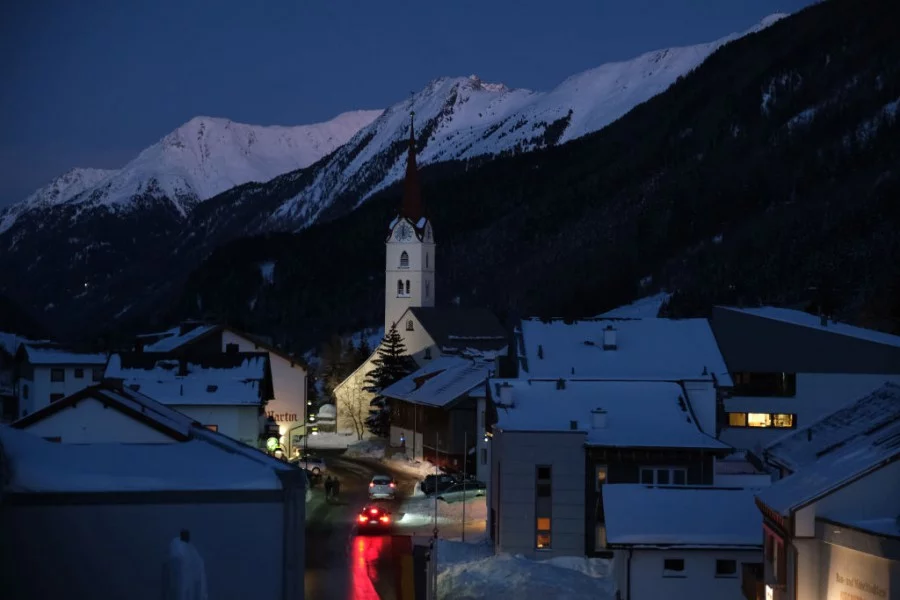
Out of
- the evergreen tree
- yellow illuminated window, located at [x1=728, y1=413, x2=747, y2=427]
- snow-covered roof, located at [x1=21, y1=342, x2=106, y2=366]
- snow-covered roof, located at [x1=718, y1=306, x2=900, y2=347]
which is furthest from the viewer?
the evergreen tree

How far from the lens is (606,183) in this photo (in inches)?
7195

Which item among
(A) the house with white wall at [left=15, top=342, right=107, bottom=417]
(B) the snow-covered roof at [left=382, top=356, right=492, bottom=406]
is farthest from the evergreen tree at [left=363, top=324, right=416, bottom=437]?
(A) the house with white wall at [left=15, top=342, right=107, bottom=417]

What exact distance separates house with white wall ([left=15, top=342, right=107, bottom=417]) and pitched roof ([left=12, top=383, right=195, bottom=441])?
38748 millimetres

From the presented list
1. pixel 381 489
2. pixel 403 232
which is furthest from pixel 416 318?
pixel 381 489

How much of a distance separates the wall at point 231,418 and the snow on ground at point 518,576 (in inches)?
646

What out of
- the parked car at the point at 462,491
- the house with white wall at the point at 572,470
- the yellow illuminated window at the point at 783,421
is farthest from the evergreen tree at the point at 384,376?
the house with white wall at the point at 572,470

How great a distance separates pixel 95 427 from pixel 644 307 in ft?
303

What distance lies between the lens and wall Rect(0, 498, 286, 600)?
14.0 metres

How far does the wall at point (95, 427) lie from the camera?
794 inches

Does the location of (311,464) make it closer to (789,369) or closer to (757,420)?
(757,420)

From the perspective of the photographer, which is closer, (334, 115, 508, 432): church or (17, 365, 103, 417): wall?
(17, 365, 103, 417): wall

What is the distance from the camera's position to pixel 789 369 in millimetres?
47781

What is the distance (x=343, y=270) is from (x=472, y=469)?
145m

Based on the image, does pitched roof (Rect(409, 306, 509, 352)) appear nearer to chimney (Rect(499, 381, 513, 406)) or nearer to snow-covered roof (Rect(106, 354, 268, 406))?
snow-covered roof (Rect(106, 354, 268, 406))
